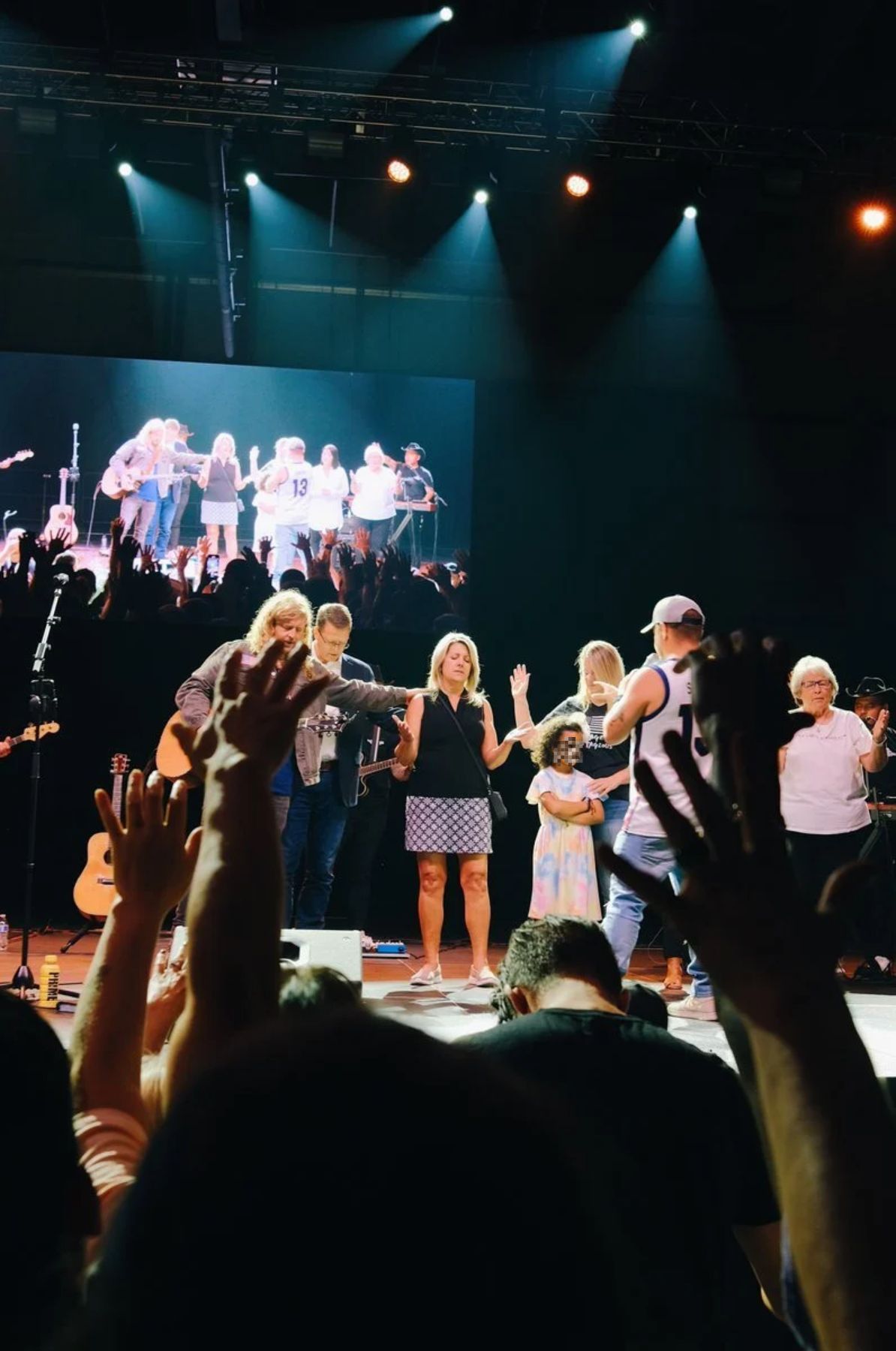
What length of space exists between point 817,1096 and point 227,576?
825 centimetres

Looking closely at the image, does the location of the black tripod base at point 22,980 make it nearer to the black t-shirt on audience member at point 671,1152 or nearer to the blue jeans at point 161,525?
the blue jeans at point 161,525

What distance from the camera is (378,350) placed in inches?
405

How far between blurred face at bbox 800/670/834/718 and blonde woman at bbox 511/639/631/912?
100 centimetres

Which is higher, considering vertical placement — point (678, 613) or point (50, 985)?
point (678, 613)

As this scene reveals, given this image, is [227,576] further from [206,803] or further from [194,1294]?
[194,1294]

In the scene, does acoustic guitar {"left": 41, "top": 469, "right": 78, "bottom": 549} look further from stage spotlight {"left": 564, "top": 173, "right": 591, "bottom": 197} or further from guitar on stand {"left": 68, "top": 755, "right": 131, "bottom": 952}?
stage spotlight {"left": 564, "top": 173, "right": 591, "bottom": 197}

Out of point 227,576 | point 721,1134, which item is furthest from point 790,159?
point 721,1134

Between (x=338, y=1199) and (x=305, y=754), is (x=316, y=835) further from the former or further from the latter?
(x=338, y=1199)

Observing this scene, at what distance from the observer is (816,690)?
237 inches

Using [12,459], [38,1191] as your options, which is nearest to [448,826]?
[12,459]

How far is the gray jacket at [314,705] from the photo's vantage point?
5.85m

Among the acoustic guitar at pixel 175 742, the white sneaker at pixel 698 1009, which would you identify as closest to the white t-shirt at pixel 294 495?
the acoustic guitar at pixel 175 742

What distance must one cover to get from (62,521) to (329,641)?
3.30 meters

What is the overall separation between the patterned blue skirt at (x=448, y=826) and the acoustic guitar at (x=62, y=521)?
3.70 meters
